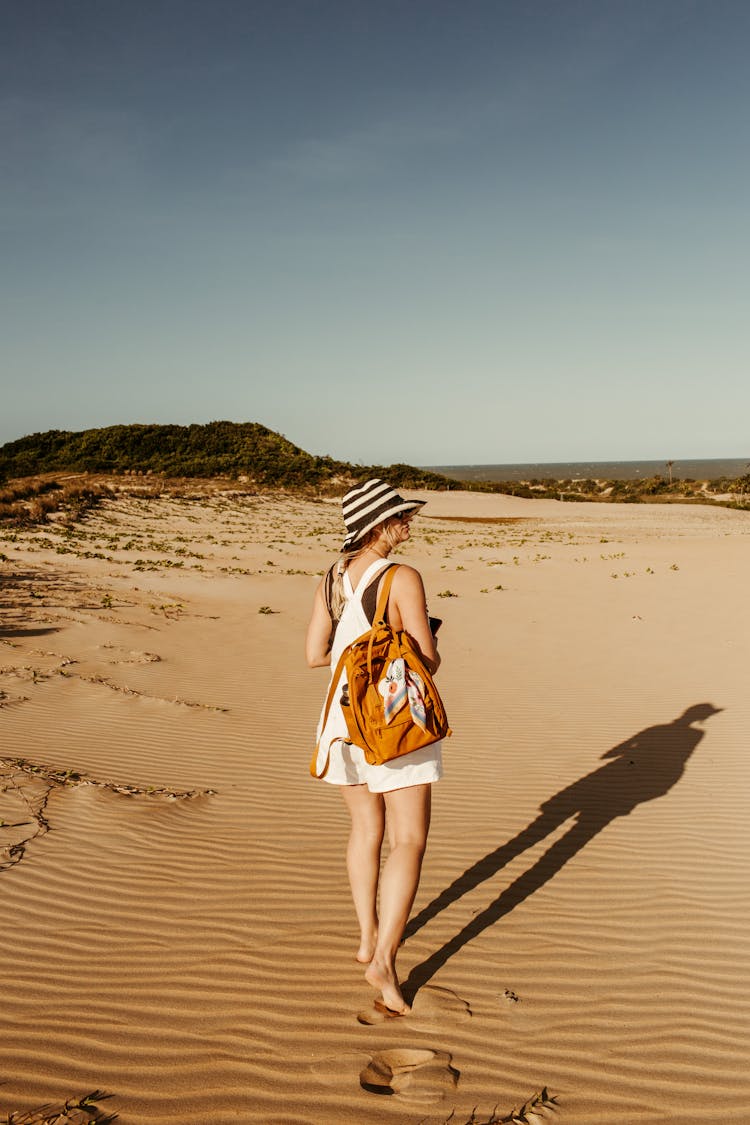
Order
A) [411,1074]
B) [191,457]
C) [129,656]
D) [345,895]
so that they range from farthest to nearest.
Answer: [191,457]
[129,656]
[345,895]
[411,1074]

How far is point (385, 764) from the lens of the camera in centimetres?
301

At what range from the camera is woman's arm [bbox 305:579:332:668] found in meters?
3.21

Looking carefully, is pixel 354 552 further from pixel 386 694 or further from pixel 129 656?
pixel 129 656

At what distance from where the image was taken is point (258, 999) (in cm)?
332

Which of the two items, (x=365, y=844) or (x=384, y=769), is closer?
(x=384, y=769)

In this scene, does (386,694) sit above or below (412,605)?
below

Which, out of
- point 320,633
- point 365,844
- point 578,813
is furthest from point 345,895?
point 578,813

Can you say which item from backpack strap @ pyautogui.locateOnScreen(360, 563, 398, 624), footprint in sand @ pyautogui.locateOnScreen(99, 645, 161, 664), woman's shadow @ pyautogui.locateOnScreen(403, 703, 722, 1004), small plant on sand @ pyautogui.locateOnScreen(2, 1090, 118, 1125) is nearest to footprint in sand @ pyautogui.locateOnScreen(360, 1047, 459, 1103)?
woman's shadow @ pyautogui.locateOnScreen(403, 703, 722, 1004)

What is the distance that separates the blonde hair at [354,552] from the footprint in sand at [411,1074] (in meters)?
1.69

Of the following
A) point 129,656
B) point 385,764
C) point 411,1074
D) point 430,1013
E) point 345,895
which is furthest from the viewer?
point 129,656

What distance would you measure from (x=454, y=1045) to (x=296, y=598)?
43.9ft

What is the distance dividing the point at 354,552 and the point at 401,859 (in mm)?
1238

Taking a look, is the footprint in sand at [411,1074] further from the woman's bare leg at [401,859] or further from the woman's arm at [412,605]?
the woman's arm at [412,605]

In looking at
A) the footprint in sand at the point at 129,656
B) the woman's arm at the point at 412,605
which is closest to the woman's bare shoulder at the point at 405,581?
the woman's arm at the point at 412,605
